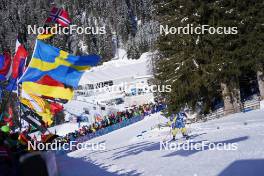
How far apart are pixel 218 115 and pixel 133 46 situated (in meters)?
80.7

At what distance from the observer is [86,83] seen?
80.1 metres

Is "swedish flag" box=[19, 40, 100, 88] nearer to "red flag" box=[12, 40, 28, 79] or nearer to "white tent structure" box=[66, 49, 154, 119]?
"red flag" box=[12, 40, 28, 79]

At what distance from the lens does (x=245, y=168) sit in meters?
10.6

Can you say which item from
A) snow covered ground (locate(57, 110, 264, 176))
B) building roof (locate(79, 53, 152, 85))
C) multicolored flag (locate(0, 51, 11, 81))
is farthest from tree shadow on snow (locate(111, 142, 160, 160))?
building roof (locate(79, 53, 152, 85))

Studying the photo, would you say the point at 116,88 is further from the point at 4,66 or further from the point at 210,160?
the point at 210,160

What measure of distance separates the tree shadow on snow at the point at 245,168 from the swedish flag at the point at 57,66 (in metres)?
4.69

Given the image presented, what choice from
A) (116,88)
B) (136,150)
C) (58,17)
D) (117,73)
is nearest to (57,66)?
(58,17)

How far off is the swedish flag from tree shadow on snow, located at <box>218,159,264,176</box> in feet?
15.4

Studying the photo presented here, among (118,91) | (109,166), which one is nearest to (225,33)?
(109,166)

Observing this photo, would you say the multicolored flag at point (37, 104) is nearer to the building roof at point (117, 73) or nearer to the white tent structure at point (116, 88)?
the white tent structure at point (116, 88)

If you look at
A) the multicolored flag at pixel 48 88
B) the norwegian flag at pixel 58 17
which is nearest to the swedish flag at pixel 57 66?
the multicolored flag at pixel 48 88

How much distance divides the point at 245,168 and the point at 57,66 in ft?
19.0

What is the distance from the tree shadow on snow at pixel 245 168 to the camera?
9.98 metres

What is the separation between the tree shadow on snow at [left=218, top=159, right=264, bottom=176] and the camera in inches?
393
